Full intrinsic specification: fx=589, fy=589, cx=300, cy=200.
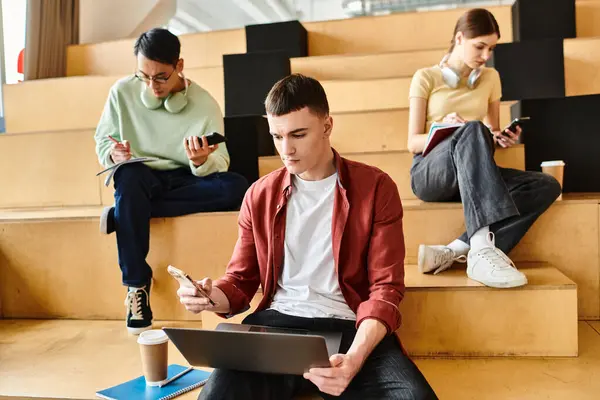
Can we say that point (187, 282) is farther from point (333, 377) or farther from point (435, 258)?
point (435, 258)

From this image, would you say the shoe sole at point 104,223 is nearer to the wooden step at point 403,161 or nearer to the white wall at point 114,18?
the wooden step at point 403,161

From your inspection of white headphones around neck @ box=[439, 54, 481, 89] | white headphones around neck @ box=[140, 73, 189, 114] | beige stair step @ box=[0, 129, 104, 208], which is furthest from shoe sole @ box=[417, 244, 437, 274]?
beige stair step @ box=[0, 129, 104, 208]

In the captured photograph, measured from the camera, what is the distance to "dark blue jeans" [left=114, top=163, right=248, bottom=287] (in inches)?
77.4

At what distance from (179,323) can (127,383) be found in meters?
0.60

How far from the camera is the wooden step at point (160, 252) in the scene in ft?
6.42

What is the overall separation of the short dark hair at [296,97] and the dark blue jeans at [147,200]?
0.90 metres

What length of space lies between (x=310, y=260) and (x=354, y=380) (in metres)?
0.29

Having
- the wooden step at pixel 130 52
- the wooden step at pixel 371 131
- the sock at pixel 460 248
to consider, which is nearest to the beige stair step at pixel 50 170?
the wooden step at pixel 130 52

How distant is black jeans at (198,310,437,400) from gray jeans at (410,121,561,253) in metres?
0.65

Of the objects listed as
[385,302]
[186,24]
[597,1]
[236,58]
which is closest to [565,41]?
[597,1]

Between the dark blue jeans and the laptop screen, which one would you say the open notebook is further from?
the laptop screen

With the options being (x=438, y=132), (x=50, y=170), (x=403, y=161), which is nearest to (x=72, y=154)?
(x=50, y=170)

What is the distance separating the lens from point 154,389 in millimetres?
1443

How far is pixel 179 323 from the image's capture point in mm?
2092
